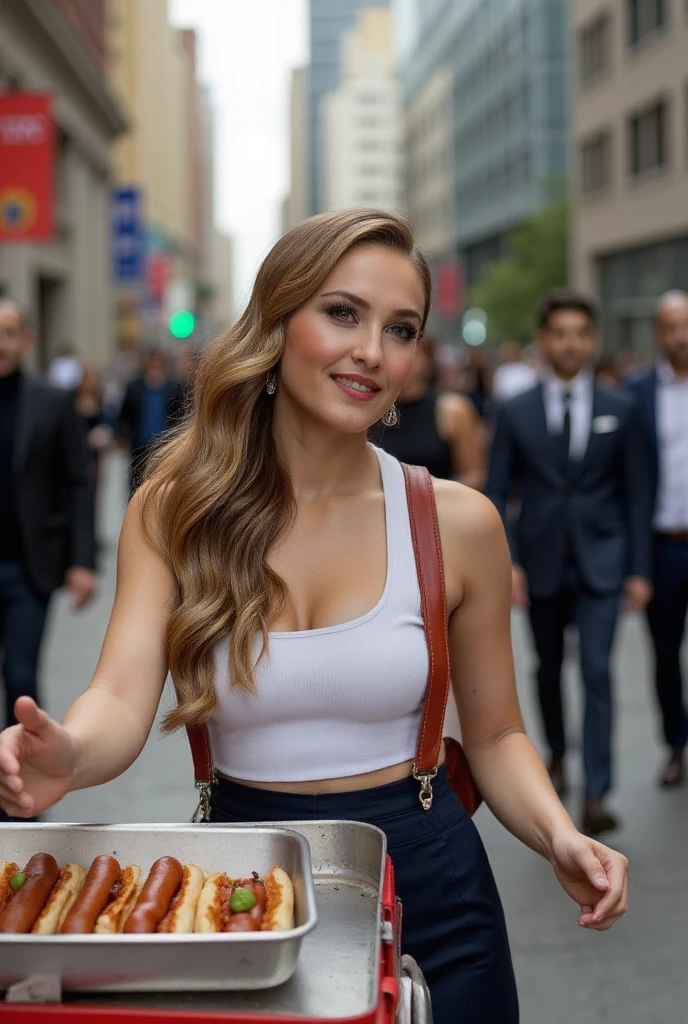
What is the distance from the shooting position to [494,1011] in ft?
8.31

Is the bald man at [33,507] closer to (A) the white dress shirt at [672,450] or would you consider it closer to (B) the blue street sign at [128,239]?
(A) the white dress shirt at [672,450]

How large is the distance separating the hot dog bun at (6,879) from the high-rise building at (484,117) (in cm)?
7539

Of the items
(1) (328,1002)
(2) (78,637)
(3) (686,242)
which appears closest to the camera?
(1) (328,1002)

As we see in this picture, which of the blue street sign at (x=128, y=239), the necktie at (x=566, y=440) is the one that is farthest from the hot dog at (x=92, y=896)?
the blue street sign at (x=128, y=239)

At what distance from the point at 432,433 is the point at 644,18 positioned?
35.3 meters

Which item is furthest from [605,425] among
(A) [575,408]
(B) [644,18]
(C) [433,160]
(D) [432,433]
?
(C) [433,160]

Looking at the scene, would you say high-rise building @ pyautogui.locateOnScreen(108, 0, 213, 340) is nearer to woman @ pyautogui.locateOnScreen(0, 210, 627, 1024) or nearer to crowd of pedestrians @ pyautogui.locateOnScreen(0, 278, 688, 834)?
crowd of pedestrians @ pyautogui.locateOnScreen(0, 278, 688, 834)

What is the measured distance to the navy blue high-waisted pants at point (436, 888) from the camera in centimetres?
252

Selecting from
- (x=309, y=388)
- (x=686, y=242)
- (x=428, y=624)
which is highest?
(x=686, y=242)

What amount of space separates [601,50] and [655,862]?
41028 mm

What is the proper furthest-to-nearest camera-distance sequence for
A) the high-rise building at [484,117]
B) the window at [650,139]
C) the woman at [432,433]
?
1. the high-rise building at [484,117]
2. the window at [650,139]
3. the woman at [432,433]

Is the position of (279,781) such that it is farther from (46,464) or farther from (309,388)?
(46,464)

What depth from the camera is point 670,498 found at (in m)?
7.32

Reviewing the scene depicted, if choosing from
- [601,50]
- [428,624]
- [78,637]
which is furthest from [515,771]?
[601,50]
